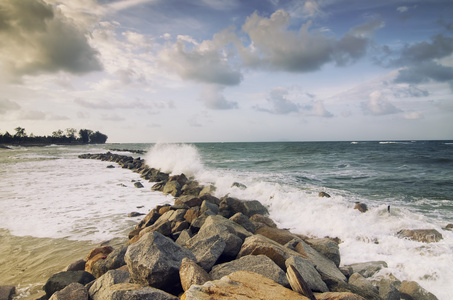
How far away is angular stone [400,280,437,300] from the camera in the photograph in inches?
166

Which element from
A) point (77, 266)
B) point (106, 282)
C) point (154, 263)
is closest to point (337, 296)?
point (154, 263)

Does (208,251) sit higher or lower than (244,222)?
higher

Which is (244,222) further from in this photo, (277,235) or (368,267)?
(368,267)

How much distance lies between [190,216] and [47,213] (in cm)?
578

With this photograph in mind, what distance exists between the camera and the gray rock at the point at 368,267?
5082 millimetres

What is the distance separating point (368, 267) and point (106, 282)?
5199 millimetres

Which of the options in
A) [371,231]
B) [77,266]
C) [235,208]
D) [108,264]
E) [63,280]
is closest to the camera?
[63,280]

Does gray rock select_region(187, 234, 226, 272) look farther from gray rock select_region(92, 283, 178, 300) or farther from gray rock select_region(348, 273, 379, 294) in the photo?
gray rock select_region(348, 273, 379, 294)

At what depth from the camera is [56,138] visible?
11600cm

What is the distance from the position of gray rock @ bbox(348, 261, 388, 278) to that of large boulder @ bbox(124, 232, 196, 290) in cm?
392

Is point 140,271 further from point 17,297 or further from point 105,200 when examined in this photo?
point 105,200

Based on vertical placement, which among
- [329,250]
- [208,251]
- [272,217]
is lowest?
[272,217]

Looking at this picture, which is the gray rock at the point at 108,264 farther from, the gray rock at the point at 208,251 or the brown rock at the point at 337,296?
the brown rock at the point at 337,296

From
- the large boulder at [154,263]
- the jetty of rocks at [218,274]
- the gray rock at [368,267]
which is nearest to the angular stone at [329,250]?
the jetty of rocks at [218,274]
